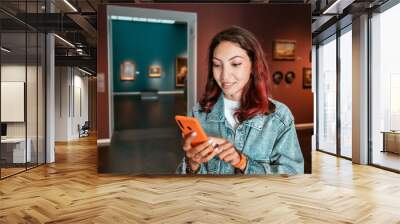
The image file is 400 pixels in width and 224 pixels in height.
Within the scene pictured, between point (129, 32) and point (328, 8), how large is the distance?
131 inches

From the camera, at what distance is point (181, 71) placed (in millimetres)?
5797

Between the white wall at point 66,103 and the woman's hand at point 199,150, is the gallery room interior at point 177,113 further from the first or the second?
the white wall at point 66,103

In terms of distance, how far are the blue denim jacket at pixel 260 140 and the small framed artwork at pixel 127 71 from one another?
1.06 metres

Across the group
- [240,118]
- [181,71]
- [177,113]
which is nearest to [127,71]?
[181,71]

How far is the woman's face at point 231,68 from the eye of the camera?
557cm

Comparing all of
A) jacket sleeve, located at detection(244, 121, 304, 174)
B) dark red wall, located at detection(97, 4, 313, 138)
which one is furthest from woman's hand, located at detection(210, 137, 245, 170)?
dark red wall, located at detection(97, 4, 313, 138)

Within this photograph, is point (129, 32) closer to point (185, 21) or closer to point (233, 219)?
point (185, 21)

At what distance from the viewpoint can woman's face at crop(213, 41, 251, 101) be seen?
5570 millimetres

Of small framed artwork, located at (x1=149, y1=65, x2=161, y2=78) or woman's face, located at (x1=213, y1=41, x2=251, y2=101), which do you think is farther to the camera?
small framed artwork, located at (x1=149, y1=65, x2=161, y2=78)

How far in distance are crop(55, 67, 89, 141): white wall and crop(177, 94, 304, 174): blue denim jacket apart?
31.9 ft

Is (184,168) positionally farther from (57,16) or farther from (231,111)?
(57,16)

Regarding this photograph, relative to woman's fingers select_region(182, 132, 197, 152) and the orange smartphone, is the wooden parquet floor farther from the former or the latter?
the orange smartphone

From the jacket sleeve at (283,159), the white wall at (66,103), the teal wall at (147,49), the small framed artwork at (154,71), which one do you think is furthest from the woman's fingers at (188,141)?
the white wall at (66,103)

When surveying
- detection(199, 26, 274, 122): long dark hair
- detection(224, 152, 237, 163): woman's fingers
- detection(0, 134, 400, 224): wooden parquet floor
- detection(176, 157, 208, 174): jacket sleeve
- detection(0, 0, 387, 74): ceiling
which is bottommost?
detection(0, 134, 400, 224): wooden parquet floor
